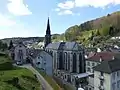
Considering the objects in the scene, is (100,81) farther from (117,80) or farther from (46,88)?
(46,88)

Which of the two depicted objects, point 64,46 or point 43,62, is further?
point 64,46

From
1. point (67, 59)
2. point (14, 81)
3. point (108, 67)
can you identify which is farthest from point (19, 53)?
point (14, 81)

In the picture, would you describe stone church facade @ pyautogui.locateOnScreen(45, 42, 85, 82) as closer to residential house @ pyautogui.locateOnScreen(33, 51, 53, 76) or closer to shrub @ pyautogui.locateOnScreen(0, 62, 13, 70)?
residential house @ pyautogui.locateOnScreen(33, 51, 53, 76)

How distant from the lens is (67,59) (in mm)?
64250

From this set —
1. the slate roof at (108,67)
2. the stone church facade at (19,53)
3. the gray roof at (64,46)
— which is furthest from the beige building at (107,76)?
the stone church facade at (19,53)

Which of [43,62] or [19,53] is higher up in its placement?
[19,53]

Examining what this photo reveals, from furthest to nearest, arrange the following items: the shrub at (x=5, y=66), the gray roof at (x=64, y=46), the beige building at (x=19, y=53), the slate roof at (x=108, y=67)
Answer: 1. the beige building at (x=19, y=53)
2. the gray roof at (x=64, y=46)
3. the slate roof at (x=108, y=67)
4. the shrub at (x=5, y=66)

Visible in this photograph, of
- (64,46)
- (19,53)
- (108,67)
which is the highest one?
(64,46)

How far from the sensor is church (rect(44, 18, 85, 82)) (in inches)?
2422

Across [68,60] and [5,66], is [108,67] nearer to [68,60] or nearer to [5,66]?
[5,66]

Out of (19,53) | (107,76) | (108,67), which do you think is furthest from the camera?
(19,53)

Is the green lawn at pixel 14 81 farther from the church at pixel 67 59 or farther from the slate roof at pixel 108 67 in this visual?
the church at pixel 67 59

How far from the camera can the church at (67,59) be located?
202ft

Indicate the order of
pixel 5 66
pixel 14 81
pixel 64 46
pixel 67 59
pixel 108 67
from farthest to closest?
pixel 64 46 → pixel 67 59 → pixel 108 67 → pixel 5 66 → pixel 14 81
